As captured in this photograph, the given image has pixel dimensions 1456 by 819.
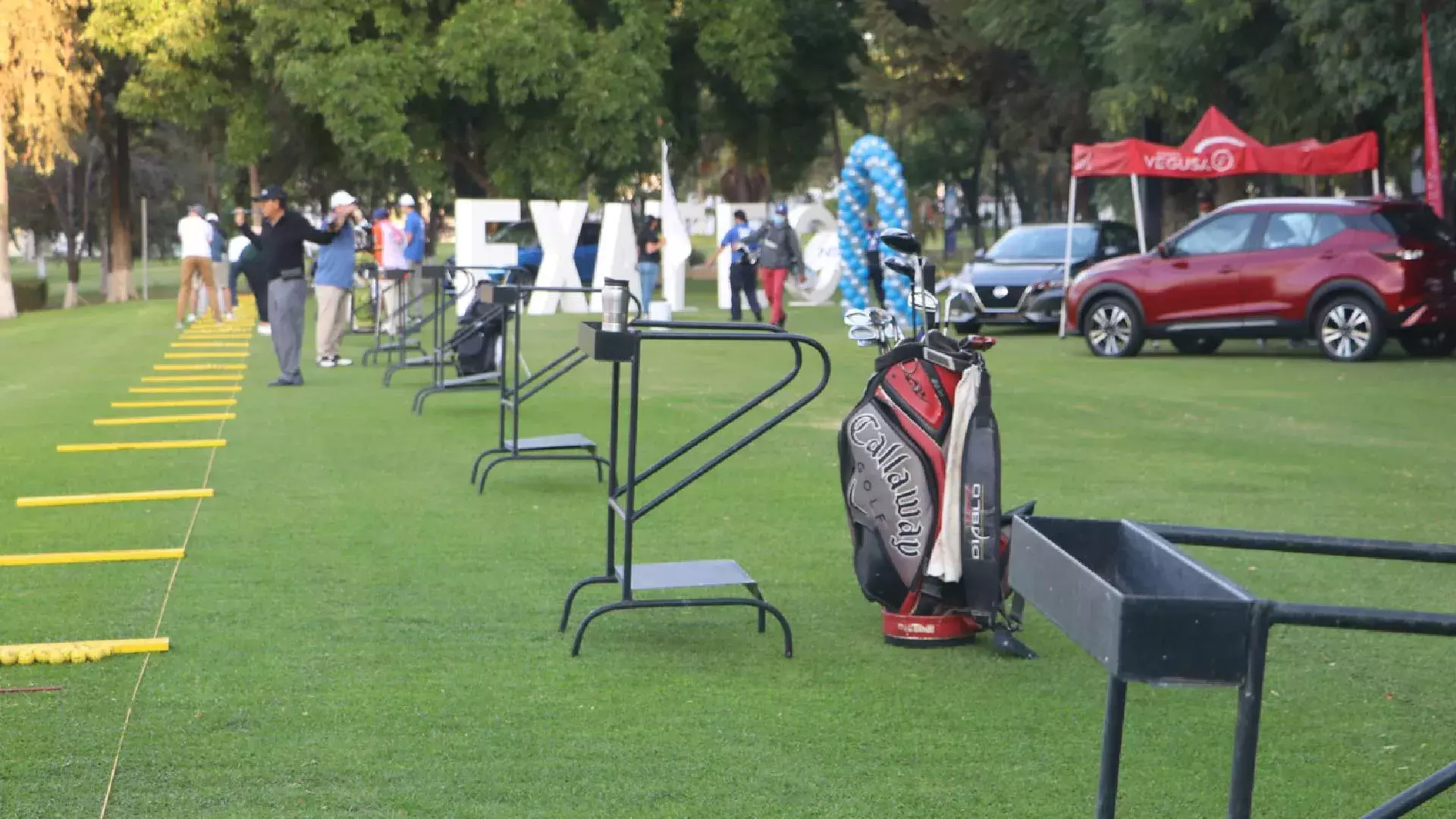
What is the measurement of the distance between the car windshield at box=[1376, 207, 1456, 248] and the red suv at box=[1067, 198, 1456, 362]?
11 mm

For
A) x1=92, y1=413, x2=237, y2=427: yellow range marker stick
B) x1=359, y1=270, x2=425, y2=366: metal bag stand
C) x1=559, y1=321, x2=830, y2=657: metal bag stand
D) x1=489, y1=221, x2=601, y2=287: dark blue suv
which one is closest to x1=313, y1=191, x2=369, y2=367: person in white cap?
x1=359, y1=270, x2=425, y2=366: metal bag stand

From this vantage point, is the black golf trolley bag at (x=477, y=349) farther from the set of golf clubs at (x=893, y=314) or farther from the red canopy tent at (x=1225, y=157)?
the red canopy tent at (x=1225, y=157)

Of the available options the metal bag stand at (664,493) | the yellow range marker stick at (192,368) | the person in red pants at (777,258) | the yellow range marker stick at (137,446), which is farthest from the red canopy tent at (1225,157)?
the metal bag stand at (664,493)

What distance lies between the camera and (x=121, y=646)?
6133 mm

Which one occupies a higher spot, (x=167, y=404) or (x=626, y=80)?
(x=626, y=80)

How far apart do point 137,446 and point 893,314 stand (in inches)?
286

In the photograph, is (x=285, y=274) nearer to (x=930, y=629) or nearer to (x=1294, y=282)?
(x=1294, y=282)

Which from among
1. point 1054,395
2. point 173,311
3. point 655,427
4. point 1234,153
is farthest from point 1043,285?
point 173,311

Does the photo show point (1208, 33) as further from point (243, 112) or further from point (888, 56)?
point (243, 112)

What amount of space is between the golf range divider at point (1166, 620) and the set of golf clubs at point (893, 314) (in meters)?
3.35

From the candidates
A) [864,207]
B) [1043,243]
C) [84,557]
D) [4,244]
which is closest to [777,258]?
[864,207]

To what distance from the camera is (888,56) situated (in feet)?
118

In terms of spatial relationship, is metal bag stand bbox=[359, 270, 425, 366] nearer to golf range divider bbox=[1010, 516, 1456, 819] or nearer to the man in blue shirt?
the man in blue shirt

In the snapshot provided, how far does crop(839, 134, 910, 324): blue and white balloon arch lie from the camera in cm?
2675
